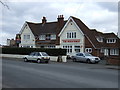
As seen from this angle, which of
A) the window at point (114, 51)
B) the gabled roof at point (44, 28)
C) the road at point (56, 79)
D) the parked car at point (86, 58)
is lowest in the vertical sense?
the road at point (56, 79)

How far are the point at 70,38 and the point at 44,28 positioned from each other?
10741mm

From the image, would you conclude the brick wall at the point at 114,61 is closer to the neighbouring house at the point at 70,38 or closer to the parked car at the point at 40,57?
the parked car at the point at 40,57

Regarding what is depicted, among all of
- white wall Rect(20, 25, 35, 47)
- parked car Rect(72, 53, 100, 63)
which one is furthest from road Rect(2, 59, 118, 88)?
white wall Rect(20, 25, 35, 47)

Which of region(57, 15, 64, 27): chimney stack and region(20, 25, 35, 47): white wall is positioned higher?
region(57, 15, 64, 27): chimney stack

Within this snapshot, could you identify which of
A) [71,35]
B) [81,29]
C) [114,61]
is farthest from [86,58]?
[71,35]

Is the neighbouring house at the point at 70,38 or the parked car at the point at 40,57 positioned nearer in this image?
the parked car at the point at 40,57

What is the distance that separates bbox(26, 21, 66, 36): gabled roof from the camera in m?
45.3

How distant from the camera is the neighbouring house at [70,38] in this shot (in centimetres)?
3884

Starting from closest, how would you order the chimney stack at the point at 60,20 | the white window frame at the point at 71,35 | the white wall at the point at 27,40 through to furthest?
the white window frame at the point at 71,35
the chimney stack at the point at 60,20
the white wall at the point at 27,40

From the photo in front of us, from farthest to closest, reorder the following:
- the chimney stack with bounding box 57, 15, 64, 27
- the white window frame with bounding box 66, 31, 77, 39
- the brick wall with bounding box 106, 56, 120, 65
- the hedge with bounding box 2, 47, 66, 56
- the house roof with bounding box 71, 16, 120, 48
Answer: the chimney stack with bounding box 57, 15, 64, 27 < the white window frame with bounding box 66, 31, 77, 39 < the house roof with bounding box 71, 16, 120, 48 < the hedge with bounding box 2, 47, 66, 56 < the brick wall with bounding box 106, 56, 120, 65

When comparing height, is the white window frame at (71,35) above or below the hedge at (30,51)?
above

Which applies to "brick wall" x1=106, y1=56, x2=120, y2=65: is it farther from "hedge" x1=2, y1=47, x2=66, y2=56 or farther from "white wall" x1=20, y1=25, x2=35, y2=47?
"white wall" x1=20, y1=25, x2=35, y2=47

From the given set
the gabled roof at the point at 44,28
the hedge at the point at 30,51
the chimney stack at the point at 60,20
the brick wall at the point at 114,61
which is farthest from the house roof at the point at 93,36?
the brick wall at the point at 114,61

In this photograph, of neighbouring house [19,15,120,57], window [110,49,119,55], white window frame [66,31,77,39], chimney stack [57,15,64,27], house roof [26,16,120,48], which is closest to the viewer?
neighbouring house [19,15,120,57]
